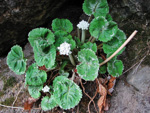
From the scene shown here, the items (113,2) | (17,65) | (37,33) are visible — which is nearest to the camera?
(37,33)

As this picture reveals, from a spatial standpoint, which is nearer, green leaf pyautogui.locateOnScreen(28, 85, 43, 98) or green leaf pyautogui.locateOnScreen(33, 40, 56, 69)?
green leaf pyautogui.locateOnScreen(33, 40, 56, 69)

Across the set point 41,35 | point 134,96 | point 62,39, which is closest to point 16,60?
point 41,35

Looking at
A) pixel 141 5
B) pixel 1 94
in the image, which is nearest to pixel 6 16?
pixel 1 94

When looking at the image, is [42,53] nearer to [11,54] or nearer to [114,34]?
[11,54]

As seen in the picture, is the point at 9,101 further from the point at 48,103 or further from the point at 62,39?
the point at 62,39

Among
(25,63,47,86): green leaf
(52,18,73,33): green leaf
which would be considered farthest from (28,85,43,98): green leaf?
(52,18,73,33): green leaf

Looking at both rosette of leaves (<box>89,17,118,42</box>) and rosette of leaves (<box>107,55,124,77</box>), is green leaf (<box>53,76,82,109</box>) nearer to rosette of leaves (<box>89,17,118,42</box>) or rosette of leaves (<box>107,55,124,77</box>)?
rosette of leaves (<box>107,55,124,77</box>)

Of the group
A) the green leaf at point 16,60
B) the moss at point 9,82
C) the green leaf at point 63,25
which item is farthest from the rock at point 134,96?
the moss at point 9,82
